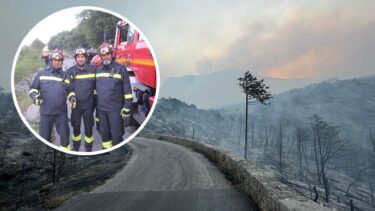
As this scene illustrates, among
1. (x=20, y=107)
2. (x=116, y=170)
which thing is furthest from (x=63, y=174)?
(x=20, y=107)

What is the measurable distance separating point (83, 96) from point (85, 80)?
0.27 metres

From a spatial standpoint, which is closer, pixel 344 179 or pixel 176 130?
pixel 344 179

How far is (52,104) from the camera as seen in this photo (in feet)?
16.9

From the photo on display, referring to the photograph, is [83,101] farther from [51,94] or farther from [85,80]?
[51,94]

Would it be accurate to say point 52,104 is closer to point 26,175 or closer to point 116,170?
point 116,170

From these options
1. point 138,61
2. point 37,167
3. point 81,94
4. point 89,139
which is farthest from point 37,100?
point 37,167

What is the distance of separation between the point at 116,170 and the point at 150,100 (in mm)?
11095

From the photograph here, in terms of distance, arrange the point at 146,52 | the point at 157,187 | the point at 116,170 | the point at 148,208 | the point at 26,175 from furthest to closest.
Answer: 1. the point at 26,175
2. the point at 116,170
3. the point at 157,187
4. the point at 148,208
5. the point at 146,52

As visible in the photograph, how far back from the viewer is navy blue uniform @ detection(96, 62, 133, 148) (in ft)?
16.9

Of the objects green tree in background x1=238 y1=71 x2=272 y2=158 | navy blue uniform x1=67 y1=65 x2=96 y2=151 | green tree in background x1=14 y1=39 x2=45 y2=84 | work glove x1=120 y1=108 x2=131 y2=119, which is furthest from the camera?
green tree in background x1=238 y1=71 x2=272 y2=158

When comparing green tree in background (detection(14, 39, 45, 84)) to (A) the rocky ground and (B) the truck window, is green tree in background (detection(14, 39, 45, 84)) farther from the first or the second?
(A) the rocky ground

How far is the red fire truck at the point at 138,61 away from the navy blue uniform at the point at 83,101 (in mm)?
552

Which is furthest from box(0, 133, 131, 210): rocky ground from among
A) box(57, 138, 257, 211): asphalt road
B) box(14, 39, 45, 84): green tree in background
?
box(14, 39, 45, 84): green tree in background

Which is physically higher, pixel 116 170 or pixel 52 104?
pixel 52 104
